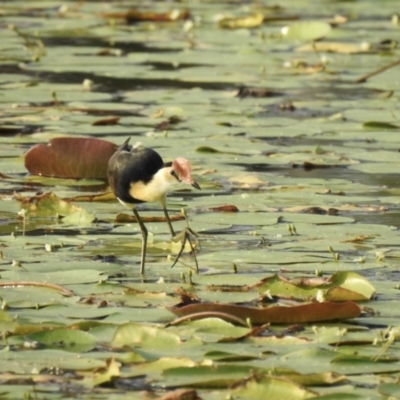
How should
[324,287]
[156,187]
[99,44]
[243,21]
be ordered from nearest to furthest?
[324,287] < [156,187] < [99,44] < [243,21]

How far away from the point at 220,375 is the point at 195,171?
2.81m

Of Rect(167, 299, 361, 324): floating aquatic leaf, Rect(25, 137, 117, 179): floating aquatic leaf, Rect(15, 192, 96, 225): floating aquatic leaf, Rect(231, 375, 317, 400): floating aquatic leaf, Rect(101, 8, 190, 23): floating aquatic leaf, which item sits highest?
Rect(101, 8, 190, 23): floating aquatic leaf

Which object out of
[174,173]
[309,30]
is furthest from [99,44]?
[174,173]

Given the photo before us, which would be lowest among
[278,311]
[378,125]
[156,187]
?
[278,311]

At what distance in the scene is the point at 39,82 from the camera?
8.47m

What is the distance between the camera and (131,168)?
4316mm

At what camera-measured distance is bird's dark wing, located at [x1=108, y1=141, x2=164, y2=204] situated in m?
4.29

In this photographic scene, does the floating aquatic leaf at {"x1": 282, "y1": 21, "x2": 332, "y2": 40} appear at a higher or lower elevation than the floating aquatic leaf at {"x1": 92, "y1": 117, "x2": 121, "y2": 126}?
higher

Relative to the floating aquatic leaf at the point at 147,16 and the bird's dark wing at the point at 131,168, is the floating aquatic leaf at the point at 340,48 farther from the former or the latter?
the bird's dark wing at the point at 131,168

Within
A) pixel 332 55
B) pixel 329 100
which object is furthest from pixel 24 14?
pixel 329 100

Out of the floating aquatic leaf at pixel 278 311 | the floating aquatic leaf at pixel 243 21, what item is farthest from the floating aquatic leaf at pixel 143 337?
the floating aquatic leaf at pixel 243 21

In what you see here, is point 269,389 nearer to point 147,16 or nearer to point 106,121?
point 106,121

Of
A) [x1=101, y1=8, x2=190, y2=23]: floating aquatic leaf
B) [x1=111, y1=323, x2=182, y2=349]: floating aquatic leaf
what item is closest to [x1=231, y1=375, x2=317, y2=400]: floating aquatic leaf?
[x1=111, y1=323, x2=182, y2=349]: floating aquatic leaf

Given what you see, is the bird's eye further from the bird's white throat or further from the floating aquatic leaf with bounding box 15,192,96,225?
the floating aquatic leaf with bounding box 15,192,96,225
